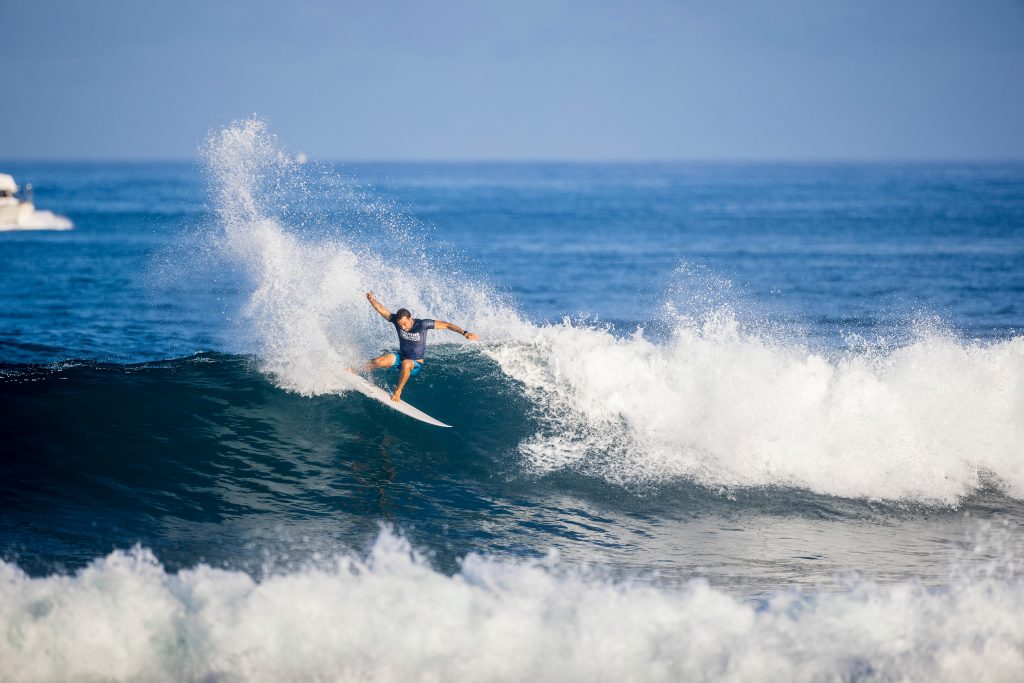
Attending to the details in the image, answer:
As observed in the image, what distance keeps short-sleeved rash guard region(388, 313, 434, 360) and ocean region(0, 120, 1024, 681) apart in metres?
0.97

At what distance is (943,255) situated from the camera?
33781 mm

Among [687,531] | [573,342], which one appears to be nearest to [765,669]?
[687,531]

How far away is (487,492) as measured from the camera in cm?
1076

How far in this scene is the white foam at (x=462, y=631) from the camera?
724 cm

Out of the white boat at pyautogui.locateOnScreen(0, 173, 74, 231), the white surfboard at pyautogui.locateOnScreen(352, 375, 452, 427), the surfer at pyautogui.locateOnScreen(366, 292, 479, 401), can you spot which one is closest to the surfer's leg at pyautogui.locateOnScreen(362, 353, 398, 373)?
the surfer at pyautogui.locateOnScreen(366, 292, 479, 401)

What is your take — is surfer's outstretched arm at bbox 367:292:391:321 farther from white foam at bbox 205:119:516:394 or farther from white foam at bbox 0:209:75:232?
white foam at bbox 0:209:75:232

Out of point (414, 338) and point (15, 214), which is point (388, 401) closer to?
point (414, 338)

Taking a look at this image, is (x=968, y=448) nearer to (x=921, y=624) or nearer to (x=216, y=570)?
(x=921, y=624)

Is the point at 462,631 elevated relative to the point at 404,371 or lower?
lower

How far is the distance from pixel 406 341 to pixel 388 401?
1002mm

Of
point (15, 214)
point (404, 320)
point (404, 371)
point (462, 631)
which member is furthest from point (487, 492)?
point (15, 214)

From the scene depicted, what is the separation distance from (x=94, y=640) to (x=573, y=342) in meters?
8.39

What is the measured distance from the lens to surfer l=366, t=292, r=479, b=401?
11891mm

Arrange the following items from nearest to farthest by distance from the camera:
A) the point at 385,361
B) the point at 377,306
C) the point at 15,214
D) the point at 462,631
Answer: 1. the point at 462,631
2. the point at 377,306
3. the point at 385,361
4. the point at 15,214
